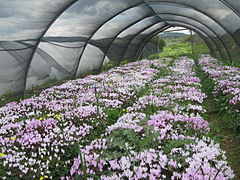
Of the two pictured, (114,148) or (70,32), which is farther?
(70,32)

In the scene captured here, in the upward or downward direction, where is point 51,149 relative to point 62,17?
downward

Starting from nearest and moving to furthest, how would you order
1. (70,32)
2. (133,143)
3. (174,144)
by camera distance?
(174,144) → (133,143) → (70,32)

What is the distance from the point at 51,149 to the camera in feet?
13.2

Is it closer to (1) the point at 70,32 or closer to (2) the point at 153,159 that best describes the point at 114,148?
(2) the point at 153,159

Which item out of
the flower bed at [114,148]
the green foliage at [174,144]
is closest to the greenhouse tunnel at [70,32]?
the flower bed at [114,148]

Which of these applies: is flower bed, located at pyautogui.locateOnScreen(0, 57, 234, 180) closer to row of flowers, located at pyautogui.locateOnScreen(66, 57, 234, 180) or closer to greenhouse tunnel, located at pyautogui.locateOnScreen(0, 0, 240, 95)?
row of flowers, located at pyautogui.locateOnScreen(66, 57, 234, 180)

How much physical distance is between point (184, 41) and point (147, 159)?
159ft

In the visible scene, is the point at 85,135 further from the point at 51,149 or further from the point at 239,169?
the point at 239,169

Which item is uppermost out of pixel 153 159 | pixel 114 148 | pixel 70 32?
pixel 70 32

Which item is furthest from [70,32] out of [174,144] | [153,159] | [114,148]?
[153,159]

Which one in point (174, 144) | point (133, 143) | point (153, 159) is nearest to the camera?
point (153, 159)

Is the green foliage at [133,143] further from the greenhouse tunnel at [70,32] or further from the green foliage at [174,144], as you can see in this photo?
the greenhouse tunnel at [70,32]

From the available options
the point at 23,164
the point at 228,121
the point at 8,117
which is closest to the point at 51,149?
the point at 23,164

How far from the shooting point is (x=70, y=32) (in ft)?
44.6
